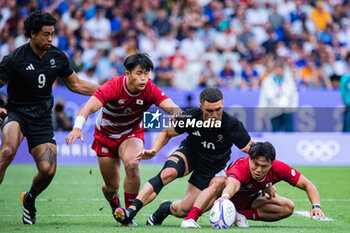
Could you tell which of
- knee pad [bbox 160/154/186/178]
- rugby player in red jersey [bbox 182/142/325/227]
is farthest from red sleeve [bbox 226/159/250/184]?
knee pad [bbox 160/154/186/178]

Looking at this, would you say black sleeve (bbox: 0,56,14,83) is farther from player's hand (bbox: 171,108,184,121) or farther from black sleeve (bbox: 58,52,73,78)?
player's hand (bbox: 171,108,184,121)

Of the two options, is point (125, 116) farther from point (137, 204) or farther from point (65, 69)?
point (137, 204)

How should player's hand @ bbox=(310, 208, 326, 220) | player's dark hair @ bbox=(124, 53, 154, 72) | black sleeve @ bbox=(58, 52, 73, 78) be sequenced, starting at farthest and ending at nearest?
black sleeve @ bbox=(58, 52, 73, 78) < player's dark hair @ bbox=(124, 53, 154, 72) < player's hand @ bbox=(310, 208, 326, 220)

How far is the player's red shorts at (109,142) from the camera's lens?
7969mm

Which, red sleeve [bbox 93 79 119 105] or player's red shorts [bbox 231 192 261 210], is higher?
red sleeve [bbox 93 79 119 105]

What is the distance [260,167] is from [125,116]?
187 cm

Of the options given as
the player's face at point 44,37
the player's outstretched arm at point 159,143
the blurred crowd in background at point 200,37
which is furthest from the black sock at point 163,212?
the blurred crowd in background at point 200,37

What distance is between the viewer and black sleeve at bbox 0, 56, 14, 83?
7.48 meters

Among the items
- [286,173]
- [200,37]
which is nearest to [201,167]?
[286,173]

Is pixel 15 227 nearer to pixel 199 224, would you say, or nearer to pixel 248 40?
pixel 199 224

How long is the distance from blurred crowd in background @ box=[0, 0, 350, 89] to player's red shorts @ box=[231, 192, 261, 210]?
31.4 feet

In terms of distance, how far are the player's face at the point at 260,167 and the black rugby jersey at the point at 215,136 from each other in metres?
0.40

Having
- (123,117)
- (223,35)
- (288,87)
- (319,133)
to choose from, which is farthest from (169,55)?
(123,117)

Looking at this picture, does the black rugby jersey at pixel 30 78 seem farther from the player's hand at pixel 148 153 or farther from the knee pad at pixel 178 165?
the knee pad at pixel 178 165
